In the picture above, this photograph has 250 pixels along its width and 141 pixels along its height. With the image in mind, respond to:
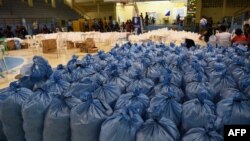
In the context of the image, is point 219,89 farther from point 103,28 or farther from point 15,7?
point 15,7

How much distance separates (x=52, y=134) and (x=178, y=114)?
93cm

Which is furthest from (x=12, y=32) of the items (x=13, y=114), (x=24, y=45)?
(x=13, y=114)

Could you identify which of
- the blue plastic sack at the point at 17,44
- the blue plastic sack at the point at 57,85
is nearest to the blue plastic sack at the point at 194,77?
the blue plastic sack at the point at 57,85

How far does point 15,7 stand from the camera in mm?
17766

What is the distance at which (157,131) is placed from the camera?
4.43 ft

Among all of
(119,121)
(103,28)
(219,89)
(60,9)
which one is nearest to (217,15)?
(103,28)

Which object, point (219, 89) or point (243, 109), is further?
point (219, 89)

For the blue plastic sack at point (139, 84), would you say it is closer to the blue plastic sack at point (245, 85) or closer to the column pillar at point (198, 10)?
the blue plastic sack at point (245, 85)

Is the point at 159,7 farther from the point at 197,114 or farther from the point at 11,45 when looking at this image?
the point at 197,114

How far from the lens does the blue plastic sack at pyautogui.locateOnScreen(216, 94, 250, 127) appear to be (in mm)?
1518

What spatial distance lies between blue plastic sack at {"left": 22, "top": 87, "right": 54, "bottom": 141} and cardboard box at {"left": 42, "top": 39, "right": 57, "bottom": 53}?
7.98 meters

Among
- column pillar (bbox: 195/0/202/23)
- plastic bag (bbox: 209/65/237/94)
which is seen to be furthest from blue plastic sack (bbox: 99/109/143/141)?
column pillar (bbox: 195/0/202/23)

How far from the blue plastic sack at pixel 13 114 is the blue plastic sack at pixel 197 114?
4.34 ft

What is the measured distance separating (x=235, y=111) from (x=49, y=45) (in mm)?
8911
